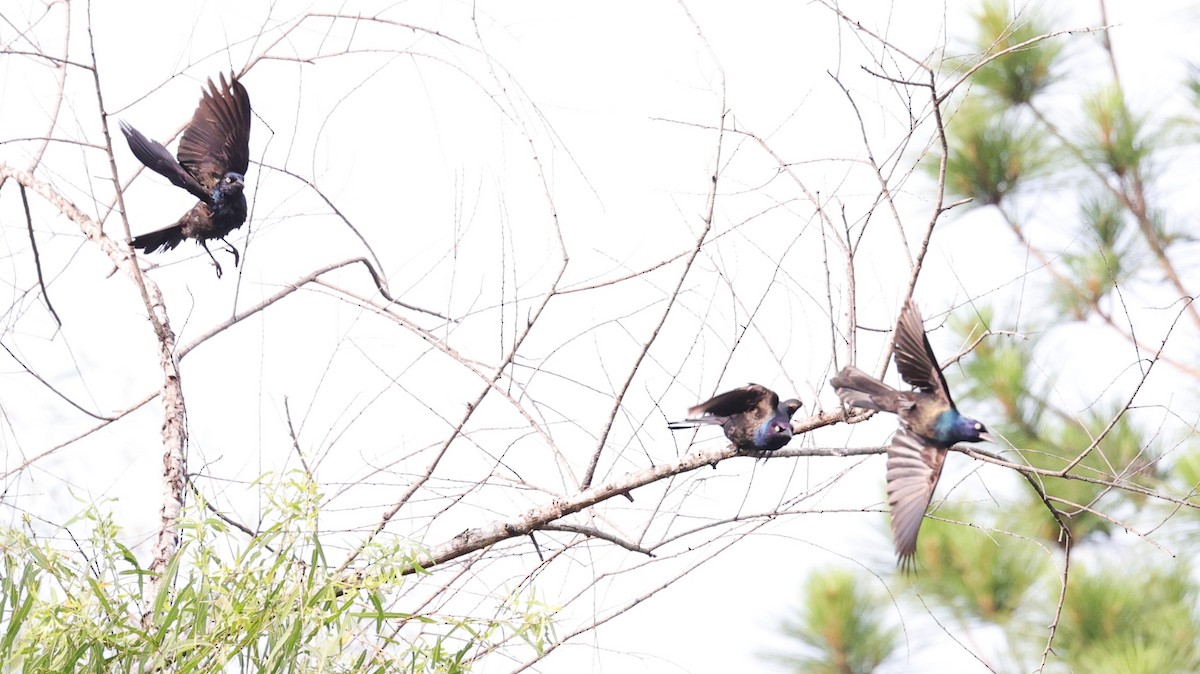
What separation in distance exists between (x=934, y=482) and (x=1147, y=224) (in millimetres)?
3634

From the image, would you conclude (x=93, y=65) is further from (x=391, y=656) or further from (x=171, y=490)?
(x=391, y=656)

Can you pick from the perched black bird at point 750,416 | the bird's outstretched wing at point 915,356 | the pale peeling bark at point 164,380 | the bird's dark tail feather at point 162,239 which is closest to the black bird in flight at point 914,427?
the bird's outstretched wing at point 915,356

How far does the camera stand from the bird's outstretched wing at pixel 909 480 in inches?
95.1

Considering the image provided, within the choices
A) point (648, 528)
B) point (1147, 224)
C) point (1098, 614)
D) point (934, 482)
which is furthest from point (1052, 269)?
point (648, 528)

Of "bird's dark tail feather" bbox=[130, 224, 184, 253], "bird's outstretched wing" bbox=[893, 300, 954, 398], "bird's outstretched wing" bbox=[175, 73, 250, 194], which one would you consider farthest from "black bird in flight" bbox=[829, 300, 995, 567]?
"bird's dark tail feather" bbox=[130, 224, 184, 253]

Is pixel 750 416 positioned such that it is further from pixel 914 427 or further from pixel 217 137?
pixel 217 137

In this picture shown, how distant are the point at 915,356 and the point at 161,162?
5.59 feet

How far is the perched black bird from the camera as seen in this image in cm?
249

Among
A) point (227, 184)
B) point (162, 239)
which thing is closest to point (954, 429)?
point (227, 184)

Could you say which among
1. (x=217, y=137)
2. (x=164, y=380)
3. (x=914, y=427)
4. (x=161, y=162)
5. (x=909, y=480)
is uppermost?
(x=217, y=137)

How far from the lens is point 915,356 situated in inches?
99.2

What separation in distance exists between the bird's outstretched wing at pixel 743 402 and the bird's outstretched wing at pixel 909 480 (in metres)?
0.27

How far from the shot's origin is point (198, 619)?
Result: 70.6 inches

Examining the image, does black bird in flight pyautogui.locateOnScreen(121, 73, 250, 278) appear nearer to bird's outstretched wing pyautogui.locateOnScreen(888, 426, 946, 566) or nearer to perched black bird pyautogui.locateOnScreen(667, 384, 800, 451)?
perched black bird pyautogui.locateOnScreen(667, 384, 800, 451)
